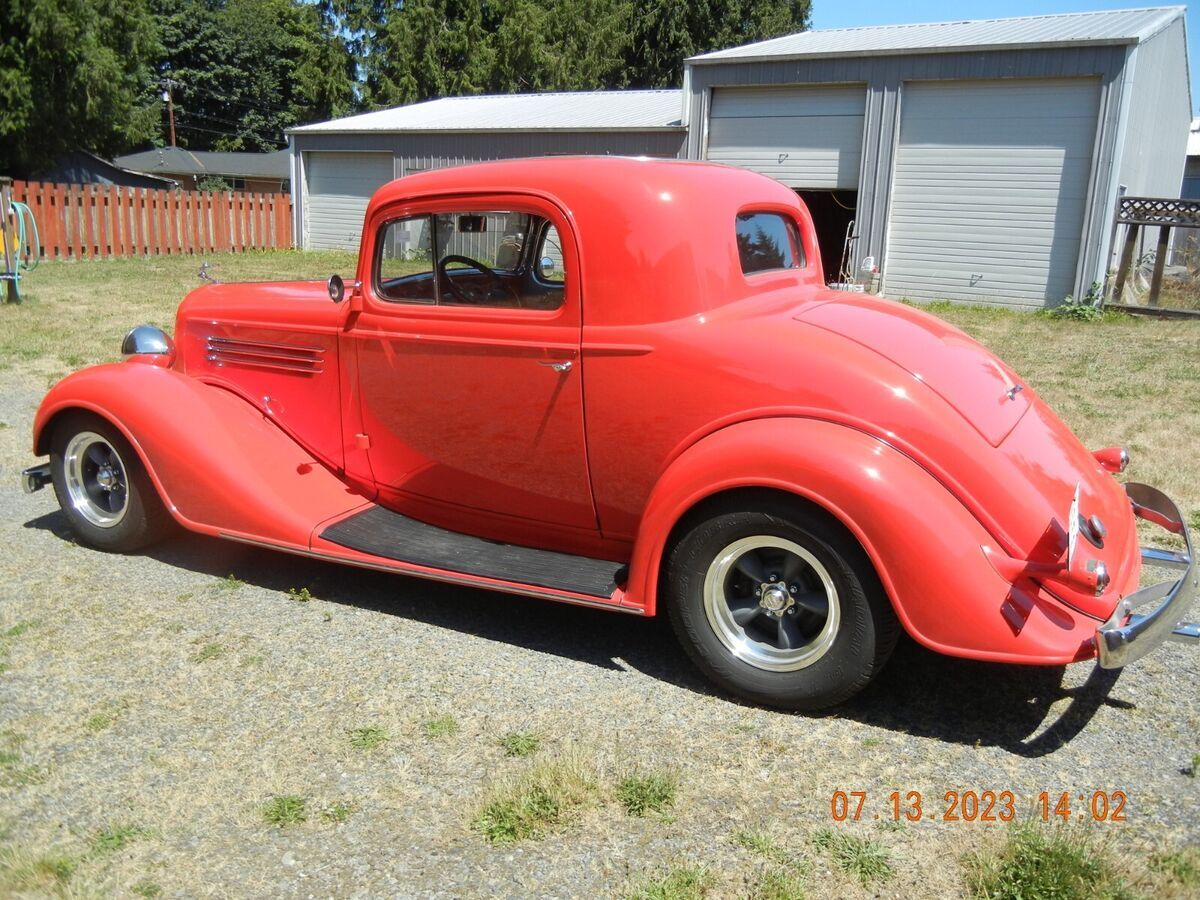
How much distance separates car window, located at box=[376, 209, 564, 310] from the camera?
4.16 metres

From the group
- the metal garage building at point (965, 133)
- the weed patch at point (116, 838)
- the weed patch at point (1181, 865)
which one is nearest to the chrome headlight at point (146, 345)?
the weed patch at point (116, 838)

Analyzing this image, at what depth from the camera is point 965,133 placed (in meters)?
16.4

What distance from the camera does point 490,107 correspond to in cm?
2503

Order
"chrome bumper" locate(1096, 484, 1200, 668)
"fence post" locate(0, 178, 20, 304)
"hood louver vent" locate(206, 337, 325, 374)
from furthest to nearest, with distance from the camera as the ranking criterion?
"fence post" locate(0, 178, 20, 304) → "hood louver vent" locate(206, 337, 325, 374) → "chrome bumper" locate(1096, 484, 1200, 668)

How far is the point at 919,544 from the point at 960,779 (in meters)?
0.76

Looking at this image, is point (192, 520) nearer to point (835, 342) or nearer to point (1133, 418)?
point (835, 342)

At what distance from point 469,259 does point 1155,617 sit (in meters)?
3.00

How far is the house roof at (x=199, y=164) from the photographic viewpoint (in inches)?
1624

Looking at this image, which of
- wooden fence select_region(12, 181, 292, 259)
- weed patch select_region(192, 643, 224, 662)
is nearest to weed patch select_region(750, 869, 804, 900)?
weed patch select_region(192, 643, 224, 662)

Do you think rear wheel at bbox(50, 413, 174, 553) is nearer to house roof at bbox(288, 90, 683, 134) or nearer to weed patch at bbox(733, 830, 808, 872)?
weed patch at bbox(733, 830, 808, 872)

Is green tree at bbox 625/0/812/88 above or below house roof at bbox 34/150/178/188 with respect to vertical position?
above

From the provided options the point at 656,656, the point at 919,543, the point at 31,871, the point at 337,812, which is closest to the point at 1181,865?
the point at 919,543

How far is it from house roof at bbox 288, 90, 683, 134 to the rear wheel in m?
15.9

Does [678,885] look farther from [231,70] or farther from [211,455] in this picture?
[231,70]
